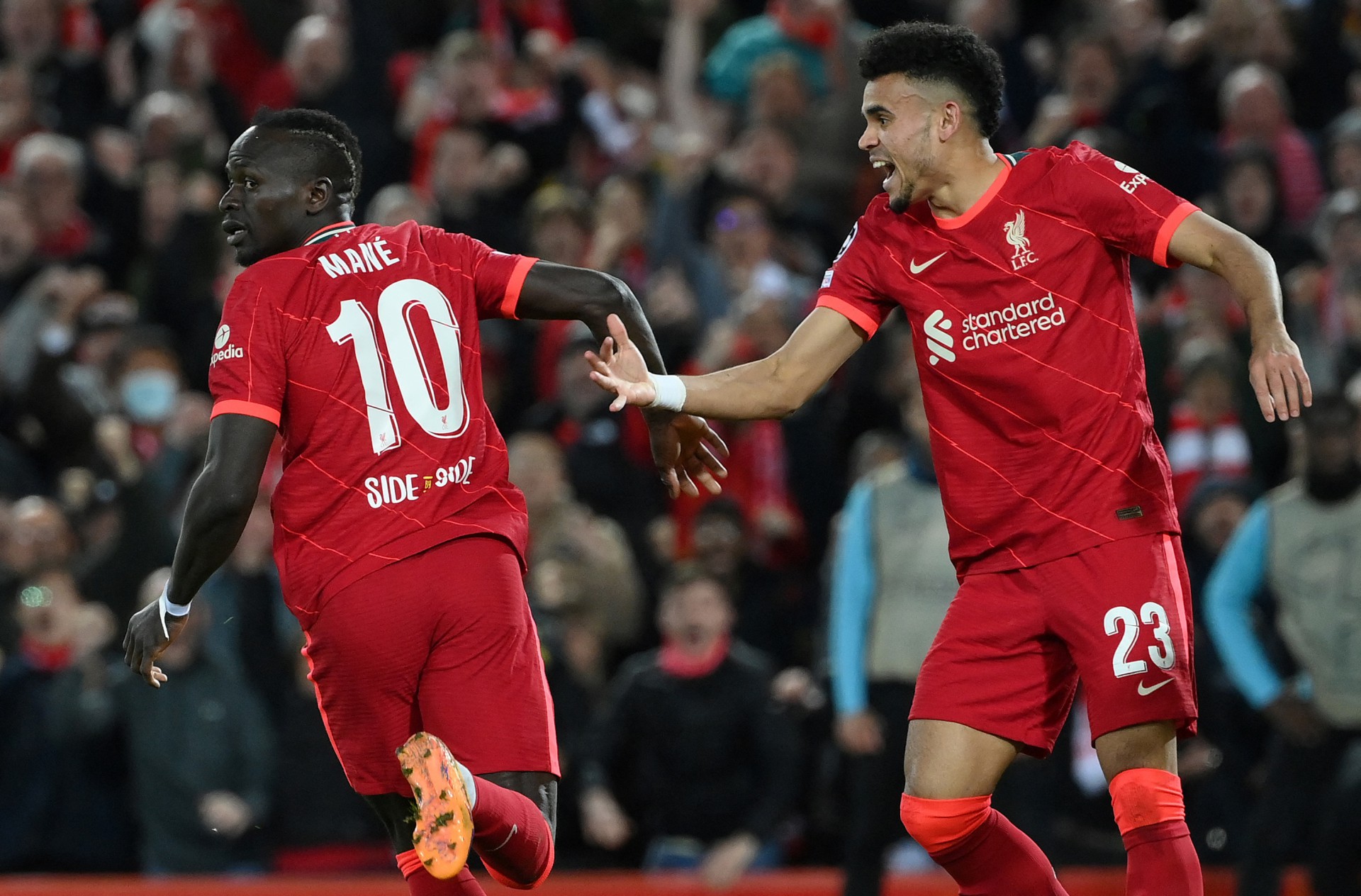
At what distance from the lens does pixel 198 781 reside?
8.99 metres

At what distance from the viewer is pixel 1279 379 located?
484 centimetres

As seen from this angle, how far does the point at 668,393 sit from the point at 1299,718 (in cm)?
382

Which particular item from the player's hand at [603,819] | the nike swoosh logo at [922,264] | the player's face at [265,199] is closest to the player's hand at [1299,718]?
the player's hand at [603,819]

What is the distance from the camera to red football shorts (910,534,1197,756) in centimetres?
514

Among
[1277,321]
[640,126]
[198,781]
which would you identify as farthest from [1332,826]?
[640,126]

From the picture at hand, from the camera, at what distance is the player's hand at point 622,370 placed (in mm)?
5301

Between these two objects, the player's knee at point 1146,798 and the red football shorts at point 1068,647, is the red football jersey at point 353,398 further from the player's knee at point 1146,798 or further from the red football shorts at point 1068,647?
the player's knee at point 1146,798

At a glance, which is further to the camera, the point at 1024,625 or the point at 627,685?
the point at 627,685

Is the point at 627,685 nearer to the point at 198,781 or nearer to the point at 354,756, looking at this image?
the point at 198,781

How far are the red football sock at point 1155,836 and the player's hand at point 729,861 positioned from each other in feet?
11.4

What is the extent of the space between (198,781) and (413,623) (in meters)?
4.24

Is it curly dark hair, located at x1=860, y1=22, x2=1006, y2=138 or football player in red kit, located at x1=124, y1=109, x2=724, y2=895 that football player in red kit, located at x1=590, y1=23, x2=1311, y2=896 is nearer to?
curly dark hair, located at x1=860, y1=22, x2=1006, y2=138

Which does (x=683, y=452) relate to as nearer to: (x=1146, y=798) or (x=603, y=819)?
(x=1146, y=798)

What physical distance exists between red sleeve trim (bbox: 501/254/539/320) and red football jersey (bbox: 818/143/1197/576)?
3.45ft
